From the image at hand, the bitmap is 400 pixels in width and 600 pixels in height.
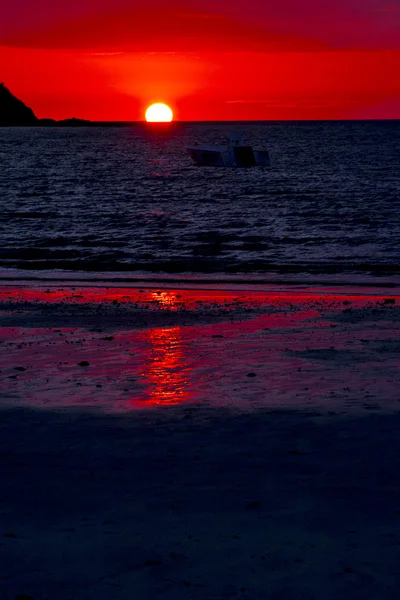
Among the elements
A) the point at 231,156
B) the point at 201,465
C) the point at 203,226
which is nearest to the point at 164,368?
the point at 201,465

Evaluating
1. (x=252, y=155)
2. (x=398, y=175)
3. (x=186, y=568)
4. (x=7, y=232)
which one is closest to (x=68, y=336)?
(x=186, y=568)

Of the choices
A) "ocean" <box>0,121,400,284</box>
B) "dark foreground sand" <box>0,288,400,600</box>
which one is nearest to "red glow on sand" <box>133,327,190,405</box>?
"dark foreground sand" <box>0,288,400,600</box>

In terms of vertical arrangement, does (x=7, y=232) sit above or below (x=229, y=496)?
above

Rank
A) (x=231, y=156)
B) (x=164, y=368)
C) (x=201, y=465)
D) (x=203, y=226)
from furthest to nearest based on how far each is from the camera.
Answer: (x=231, y=156) < (x=203, y=226) < (x=164, y=368) < (x=201, y=465)

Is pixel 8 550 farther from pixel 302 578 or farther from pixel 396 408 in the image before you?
pixel 396 408

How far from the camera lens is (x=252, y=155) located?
11212 centimetres

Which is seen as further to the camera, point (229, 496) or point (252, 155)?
point (252, 155)

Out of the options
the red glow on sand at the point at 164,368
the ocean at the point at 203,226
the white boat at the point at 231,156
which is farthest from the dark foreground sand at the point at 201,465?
the white boat at the point at 231,156

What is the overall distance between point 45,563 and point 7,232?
119 ft

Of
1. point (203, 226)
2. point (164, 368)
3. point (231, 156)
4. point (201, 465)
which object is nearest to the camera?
point (201, 465)

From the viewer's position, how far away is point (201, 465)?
8156 mm

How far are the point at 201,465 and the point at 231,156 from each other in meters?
104

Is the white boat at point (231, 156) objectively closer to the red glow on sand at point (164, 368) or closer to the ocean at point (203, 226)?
the ocean at point (203, 226)

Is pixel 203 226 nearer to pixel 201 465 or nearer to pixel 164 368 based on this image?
pixel 164 368
